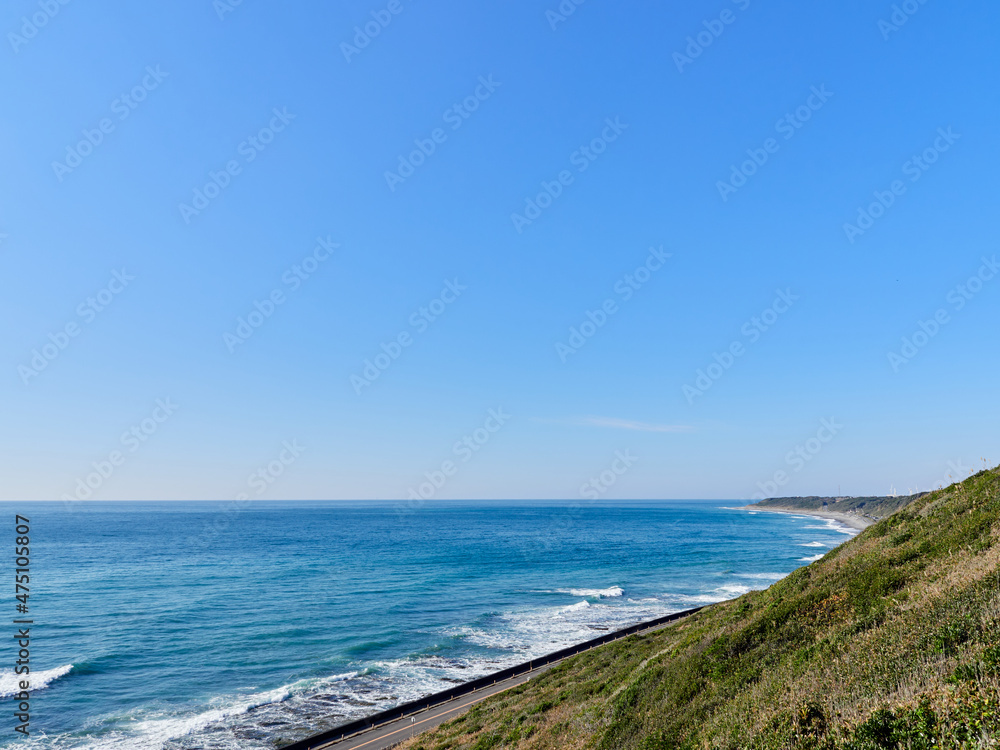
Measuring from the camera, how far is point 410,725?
28.3m

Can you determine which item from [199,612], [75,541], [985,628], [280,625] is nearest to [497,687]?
[280,625]

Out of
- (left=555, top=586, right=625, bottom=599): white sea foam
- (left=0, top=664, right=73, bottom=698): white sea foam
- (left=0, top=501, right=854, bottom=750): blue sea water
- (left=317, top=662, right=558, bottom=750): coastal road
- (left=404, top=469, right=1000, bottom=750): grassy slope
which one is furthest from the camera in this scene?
(left=555, top=586, right=625, bottom=599): white sea foam

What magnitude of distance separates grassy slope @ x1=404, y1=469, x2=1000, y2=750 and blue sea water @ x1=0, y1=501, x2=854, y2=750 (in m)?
17.2

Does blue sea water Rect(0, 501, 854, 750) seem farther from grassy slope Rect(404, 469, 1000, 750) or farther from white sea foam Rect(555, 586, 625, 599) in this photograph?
grassy slope Rect(404, 469, 1000, 750)

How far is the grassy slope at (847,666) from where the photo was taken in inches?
293

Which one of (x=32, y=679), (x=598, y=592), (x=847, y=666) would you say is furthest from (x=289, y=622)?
(x=847, y=666)

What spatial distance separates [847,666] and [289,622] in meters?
52.5

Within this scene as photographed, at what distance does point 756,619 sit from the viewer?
619 inches

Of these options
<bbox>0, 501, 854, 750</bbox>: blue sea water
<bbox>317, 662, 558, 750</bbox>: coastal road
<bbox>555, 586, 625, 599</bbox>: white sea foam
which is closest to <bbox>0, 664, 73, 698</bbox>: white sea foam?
<bbox>0, 501, 854, 750</bbox>: blue sea water

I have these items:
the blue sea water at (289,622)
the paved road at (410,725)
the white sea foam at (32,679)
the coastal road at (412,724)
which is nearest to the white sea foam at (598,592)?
the blue sea water at (289,622)

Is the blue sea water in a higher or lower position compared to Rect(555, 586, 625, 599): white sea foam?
higher

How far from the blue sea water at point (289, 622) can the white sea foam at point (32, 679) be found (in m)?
0.20

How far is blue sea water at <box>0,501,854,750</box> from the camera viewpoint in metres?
31.3

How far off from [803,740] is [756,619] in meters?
8.23
